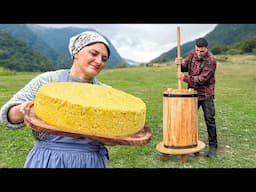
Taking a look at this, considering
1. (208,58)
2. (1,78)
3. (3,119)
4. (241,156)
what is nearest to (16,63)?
(1,78)

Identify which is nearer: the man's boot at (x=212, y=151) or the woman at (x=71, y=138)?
the woman at (x=71, y=138)

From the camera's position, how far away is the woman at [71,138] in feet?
3.45

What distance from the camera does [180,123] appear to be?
2430 mm

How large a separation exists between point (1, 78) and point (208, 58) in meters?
2.39

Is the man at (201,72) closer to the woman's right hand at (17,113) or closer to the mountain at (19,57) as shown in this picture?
the mountain at (19,57)

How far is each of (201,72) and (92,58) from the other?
161 cm

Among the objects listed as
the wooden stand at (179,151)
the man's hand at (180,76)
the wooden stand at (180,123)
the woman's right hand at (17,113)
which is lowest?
the wooden stand at (179,151)

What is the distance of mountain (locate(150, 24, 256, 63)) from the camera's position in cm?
309

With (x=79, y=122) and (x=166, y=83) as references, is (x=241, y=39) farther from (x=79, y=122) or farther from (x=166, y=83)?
(x=79, y=122)

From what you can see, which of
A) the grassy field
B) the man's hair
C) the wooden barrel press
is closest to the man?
the man's hair

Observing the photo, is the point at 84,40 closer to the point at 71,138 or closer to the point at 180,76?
the point at 71,138

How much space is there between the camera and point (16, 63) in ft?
12.2

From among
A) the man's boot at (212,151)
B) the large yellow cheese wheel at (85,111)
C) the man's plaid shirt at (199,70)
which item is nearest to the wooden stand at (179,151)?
the man's boot at (212,151)

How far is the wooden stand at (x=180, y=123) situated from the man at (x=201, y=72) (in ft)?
0.44
